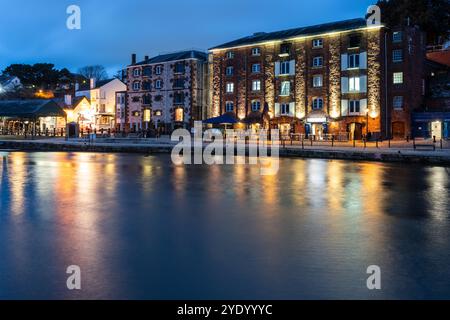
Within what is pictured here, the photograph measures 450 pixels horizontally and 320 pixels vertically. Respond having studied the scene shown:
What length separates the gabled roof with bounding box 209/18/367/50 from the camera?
4838 centimetres

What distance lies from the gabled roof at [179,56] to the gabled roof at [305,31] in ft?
21.1

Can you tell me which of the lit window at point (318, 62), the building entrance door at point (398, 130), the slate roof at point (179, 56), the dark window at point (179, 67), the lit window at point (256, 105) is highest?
the slate roof at point (179, 56)

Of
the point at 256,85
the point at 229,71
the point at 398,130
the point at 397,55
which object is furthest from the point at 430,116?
the point at 229,71

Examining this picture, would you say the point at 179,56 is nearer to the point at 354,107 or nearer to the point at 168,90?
the point at 168,90

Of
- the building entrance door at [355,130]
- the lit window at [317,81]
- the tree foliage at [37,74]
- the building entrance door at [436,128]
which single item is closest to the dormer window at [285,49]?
the lit window at [317,81]

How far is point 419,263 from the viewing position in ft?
24.1

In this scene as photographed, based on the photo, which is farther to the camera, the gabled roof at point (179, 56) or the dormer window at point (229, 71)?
the gabled roof at point (179, 56)

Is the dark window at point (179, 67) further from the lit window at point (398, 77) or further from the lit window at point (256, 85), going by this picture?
the lit window at point (398, 77)

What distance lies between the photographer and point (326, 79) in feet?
164

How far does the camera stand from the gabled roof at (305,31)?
48.4 m

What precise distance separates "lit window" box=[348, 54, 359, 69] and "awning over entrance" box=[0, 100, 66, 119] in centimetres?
3140

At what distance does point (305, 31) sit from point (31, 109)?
103 feet

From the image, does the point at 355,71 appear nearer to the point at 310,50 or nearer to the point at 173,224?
the point at 310,50
